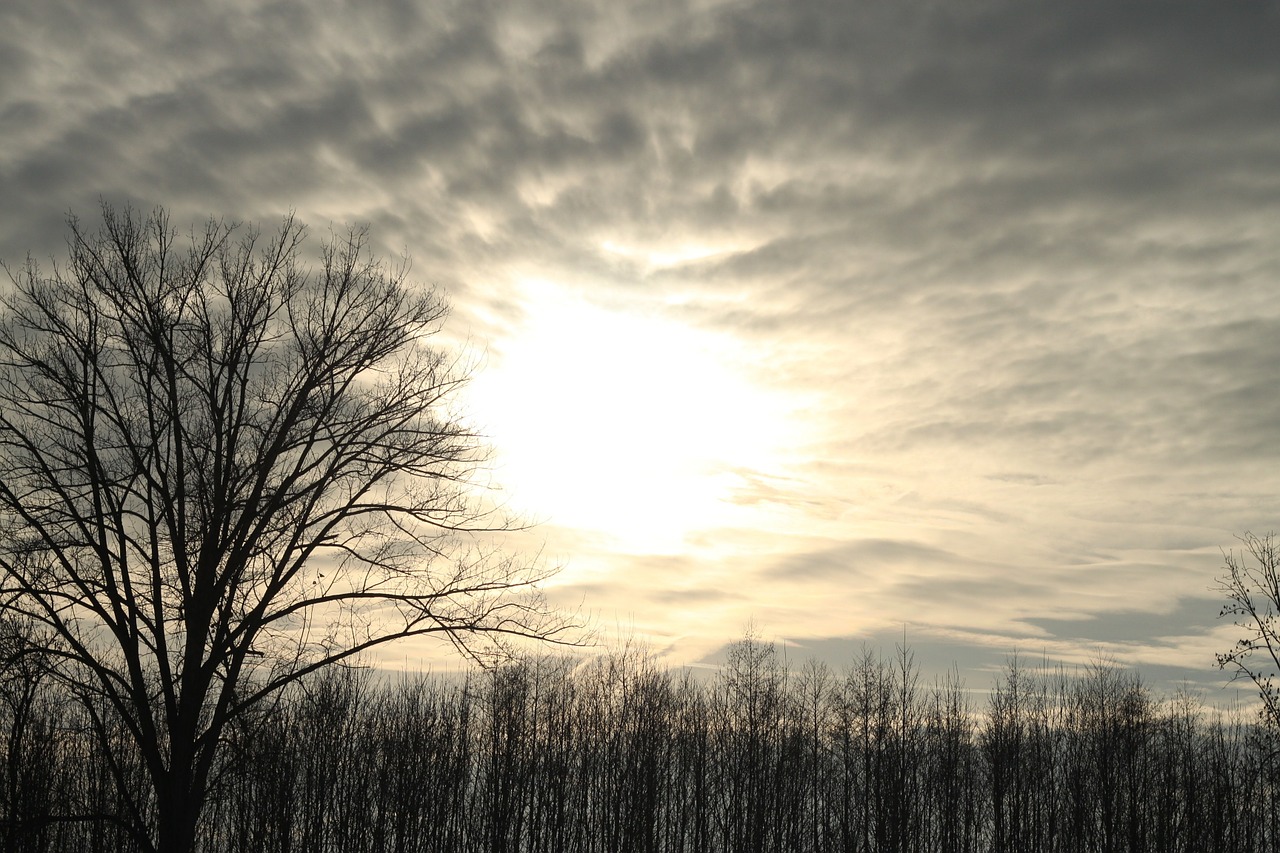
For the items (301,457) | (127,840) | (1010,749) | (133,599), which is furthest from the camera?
(1010,749)

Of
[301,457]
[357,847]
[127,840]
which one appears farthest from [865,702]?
[301,457]

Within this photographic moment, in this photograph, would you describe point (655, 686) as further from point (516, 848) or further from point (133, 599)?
point (133, 599)

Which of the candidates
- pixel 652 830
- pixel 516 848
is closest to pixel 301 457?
pixel 516 848

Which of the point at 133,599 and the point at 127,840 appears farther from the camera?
the point at 127,840

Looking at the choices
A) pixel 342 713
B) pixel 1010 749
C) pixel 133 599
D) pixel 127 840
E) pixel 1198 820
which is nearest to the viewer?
pixel 133 599

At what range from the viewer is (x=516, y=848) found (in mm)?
49906

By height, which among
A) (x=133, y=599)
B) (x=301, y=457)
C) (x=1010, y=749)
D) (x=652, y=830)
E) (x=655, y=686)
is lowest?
(x=652, y=830)

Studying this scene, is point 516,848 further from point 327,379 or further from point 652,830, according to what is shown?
point 327,379

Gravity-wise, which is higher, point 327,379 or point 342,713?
point 327,379

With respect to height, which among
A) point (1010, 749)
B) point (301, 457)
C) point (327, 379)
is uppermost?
point (327, 379)

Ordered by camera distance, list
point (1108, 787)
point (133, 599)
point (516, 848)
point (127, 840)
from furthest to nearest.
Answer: point (1108, 787)
point (516, 848)
point (127, 840)
point (133, 599)

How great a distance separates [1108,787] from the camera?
2260 inches

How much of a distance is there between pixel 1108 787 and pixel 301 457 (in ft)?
185

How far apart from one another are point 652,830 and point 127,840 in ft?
90.3
